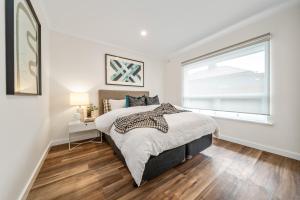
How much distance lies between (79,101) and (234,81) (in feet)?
11.0

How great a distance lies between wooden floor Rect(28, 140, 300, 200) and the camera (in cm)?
129

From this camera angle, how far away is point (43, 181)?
1479 millimetres

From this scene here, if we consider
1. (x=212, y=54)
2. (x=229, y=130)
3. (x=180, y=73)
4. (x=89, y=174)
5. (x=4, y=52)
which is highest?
(x=212, y=54)

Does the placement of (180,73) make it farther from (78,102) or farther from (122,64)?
(78,102)

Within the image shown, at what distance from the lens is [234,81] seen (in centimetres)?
267

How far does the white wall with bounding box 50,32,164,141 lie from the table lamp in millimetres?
194

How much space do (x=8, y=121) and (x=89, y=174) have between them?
110 cm

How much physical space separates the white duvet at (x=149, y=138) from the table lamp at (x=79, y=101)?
84 cm

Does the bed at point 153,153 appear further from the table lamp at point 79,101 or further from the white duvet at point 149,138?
the table lamp at point 79,101

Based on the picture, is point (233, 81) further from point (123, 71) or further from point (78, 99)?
point (78, 99)

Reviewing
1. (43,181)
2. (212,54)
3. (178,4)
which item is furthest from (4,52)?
(212,54)

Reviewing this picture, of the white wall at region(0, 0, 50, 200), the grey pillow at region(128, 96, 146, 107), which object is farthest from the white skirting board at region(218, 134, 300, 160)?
the white wall at region(0, 0, 50, 200)

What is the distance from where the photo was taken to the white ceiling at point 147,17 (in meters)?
1.90

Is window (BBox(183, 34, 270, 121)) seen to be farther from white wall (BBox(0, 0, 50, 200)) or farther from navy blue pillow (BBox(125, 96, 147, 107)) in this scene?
white wall (BBox(0, 0, 50, 200))
